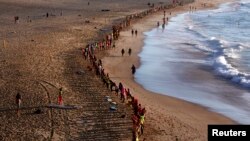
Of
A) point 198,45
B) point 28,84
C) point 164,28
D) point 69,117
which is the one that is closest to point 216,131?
point 69,117

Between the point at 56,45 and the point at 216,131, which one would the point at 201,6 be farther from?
the point at 216,131

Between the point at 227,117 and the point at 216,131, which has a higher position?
the point at 216,131

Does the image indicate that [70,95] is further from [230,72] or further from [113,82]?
[230,72]

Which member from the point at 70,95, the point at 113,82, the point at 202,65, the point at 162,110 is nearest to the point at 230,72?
the point at 202,65

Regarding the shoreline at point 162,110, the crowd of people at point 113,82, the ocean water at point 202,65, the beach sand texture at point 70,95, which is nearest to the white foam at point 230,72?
the ocean water at point 202,65

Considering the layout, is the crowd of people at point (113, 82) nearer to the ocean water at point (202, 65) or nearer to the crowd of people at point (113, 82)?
the crowd of people at point (113, 82)

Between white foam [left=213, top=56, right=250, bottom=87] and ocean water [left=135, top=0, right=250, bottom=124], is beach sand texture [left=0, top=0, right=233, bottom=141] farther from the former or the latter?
white foam [left=213, top=56, right=250, bottom=87]
